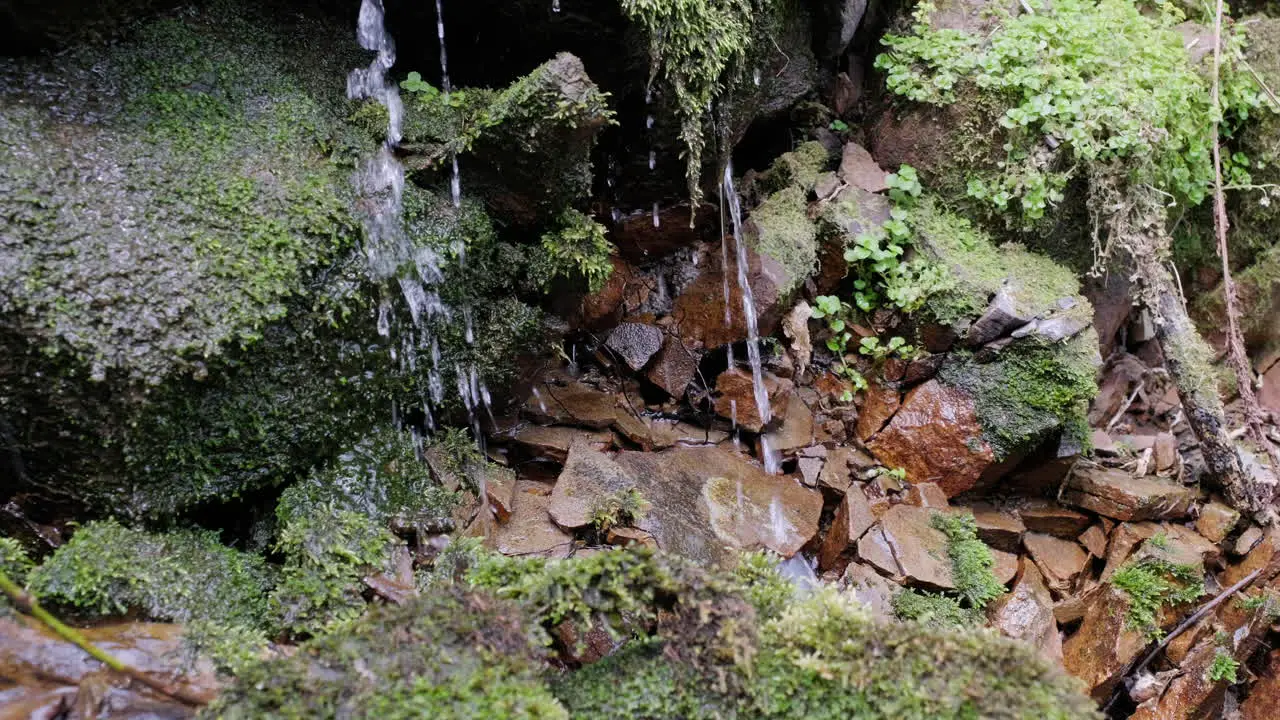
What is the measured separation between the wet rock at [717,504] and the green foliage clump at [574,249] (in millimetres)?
1032

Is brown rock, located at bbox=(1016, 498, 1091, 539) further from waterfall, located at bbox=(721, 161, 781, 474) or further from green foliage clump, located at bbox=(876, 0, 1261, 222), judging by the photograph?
green foliage clump, located at bbox=(876, 0, 1261, 222)

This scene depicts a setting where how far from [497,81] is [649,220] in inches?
49.3

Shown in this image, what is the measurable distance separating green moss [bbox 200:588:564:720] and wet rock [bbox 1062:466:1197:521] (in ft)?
12.4

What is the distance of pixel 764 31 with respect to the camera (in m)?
4.39

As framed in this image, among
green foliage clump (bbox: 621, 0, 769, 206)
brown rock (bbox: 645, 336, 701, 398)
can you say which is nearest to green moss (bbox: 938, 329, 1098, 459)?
brown rock (bbox: 645, 336, 701, 398)

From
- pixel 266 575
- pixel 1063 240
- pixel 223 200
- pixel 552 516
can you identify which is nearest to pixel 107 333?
pixel 223 200

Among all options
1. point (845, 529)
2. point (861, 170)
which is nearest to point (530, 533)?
point (845, 529)

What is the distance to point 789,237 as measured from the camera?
477 centimetres

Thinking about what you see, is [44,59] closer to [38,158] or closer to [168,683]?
[38,158]

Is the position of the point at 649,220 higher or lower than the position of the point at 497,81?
lower

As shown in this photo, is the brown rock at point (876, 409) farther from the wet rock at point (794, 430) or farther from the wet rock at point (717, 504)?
the wet rock at point (717, 504)

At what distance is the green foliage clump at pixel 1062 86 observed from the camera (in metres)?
4.53

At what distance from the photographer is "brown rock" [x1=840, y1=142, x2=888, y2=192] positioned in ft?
16.1

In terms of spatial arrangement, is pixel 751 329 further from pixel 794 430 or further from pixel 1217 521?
pixel 1217 521
